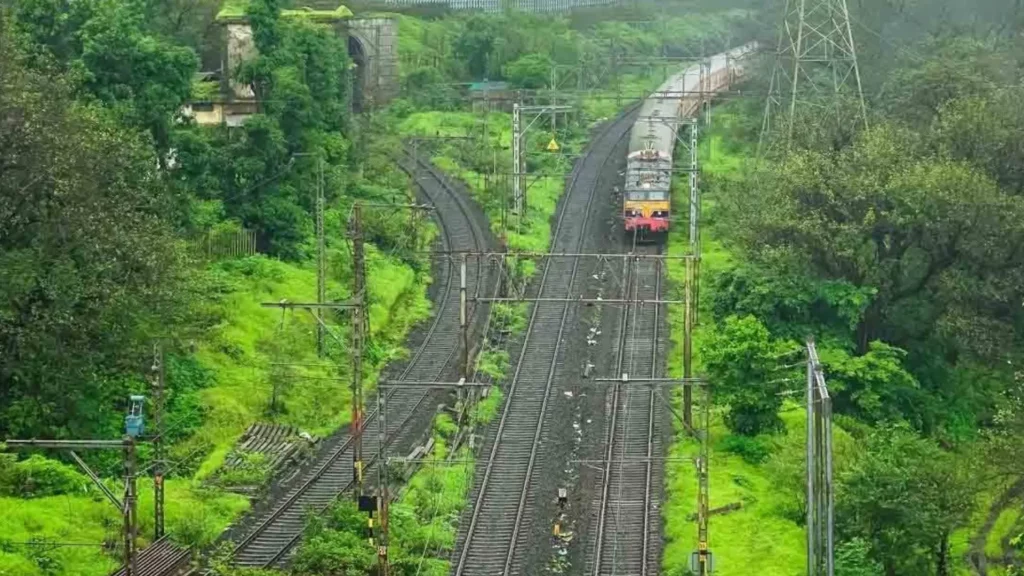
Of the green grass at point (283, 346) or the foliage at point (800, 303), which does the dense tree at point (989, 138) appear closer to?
the foliage at point (800, 303)

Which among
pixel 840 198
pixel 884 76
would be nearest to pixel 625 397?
pixel 840 198

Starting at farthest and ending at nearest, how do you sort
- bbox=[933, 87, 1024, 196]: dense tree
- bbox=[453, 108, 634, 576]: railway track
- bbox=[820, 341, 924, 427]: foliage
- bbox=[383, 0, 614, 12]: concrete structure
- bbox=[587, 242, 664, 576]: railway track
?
bbox=[383, 0, 614, 12]: concrete structure, bbox=[933, 87, 1024, 196]: dense tree, bbox=[820, 341, 924, 427]: foliage, bbox=[587, 242, 664, 576]: railway track, bbox=[453, 108, 634, 576]: railway track

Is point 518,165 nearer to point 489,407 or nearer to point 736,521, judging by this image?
point 489,407

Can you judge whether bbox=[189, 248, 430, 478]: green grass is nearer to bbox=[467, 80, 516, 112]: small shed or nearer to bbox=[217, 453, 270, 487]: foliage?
bbox=[217, 453, 270, 487]: foliage

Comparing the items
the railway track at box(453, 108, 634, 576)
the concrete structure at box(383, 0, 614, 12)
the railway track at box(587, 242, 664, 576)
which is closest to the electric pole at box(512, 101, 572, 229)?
the railway track at box(453, 108, 634, 576)

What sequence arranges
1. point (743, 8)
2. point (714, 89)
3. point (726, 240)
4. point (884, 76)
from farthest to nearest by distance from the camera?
point (743, 8) < point (714, 89) < point (884, 76) < point (726, 240)

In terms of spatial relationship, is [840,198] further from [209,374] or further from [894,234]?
[209,374]

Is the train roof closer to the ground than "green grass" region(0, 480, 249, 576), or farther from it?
farther from it
